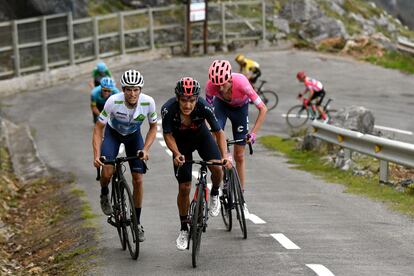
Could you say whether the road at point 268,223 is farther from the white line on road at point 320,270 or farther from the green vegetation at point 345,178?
the green vegetation at point 345,178

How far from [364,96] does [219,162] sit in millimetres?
23274

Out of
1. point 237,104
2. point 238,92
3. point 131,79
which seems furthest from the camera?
point 237,104

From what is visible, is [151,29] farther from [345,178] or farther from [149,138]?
[149,138]

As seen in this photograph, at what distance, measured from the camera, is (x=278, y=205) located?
49.2ft

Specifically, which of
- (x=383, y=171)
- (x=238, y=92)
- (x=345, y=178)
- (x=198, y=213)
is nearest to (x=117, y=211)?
(x=198, y=213)

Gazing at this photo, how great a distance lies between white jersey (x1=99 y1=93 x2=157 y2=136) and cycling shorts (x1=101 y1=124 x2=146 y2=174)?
157 mm

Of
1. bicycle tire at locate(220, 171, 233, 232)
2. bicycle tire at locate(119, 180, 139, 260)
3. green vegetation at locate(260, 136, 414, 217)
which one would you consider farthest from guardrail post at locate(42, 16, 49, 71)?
bicycle tire at locate(119, 180, 139, 260)

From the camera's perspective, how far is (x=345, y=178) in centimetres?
1794

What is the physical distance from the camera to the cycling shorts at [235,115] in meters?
13.8

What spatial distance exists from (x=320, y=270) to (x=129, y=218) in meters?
2.53

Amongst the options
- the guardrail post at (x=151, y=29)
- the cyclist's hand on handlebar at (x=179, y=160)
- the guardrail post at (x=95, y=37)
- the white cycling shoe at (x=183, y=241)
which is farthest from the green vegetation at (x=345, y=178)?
the guardrail post at (x=151, y=29)

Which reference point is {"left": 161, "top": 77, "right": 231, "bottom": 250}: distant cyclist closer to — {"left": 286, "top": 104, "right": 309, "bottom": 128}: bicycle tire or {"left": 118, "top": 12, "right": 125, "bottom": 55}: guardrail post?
{"left": 286, "top": 104, "right": 309, "bottom": 128}: bicycle tire

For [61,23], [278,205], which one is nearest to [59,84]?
[61,23]

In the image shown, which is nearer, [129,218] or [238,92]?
[129,218]
